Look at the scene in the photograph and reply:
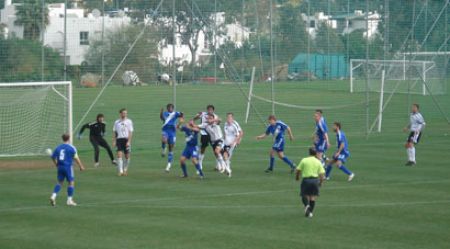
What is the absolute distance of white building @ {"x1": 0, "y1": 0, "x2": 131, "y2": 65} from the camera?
44.0 meters

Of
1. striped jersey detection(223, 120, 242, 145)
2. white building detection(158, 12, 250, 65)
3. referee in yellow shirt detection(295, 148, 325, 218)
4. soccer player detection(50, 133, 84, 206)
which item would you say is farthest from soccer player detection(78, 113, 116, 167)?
referee in yellow shirt detection(295, 148, 325, 218)

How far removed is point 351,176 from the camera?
30.9 metres

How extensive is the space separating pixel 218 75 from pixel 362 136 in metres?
9.32

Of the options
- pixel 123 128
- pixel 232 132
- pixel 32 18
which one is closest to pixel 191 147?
pixel 232 132

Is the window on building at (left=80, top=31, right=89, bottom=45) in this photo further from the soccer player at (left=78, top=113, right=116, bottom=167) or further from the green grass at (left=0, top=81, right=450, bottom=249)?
the soccer player at (left=78, top=113, right=116, bottom=167)

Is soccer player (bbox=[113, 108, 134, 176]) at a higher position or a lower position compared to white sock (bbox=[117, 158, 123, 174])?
higher

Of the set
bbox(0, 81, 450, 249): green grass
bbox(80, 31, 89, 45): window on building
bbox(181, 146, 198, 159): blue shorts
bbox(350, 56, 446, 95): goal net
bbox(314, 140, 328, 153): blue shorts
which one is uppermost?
bbox(80, 31, 89, 45): window on building

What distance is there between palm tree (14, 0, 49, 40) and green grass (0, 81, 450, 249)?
3.51m

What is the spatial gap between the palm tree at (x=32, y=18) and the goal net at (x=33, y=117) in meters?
2.98

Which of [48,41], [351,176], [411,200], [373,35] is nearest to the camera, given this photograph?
[411,200]

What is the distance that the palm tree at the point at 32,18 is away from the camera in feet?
146

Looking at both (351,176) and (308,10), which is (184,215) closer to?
(351,176)

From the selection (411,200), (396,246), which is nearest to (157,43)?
(411,200)

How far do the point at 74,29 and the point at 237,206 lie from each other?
2151 cm
